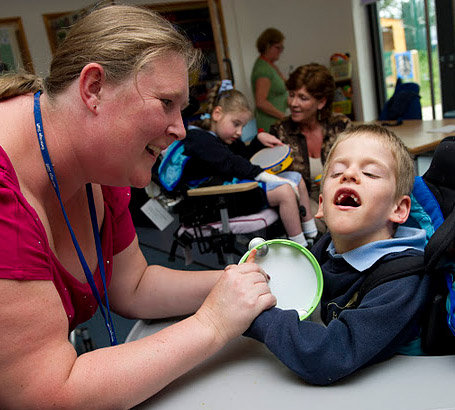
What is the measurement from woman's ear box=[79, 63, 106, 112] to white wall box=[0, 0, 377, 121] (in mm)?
6859

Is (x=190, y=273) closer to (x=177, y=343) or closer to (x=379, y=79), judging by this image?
(x=177, y=343)

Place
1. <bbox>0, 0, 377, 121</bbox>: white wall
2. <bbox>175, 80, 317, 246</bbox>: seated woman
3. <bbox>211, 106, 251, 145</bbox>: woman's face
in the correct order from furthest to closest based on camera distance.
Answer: <bbox>0, 0, 377, 121</bbox>: white wall < <bbox>211, 106, 251, 145</bbox>: woman's face < <bbox>175, 80, 317, 246</bbox>: seated woman

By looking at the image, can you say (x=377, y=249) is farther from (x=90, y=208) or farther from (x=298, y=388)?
(x=90, y=208)

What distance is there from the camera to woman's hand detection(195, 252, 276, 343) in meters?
0.91

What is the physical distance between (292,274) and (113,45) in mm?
595

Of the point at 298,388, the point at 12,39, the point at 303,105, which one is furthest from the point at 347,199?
the point at 12,39

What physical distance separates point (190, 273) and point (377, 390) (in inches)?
22.8

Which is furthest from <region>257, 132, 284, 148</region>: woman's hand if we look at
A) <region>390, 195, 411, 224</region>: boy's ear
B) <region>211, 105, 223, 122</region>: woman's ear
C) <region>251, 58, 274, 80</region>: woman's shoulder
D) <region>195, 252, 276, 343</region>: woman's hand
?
<region>195, 252, 276, 343</region>: woman's hand

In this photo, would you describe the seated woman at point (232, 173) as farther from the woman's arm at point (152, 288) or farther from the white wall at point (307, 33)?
the white wall at point (307, 33)

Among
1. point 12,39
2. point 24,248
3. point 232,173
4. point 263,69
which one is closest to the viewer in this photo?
point 24,248

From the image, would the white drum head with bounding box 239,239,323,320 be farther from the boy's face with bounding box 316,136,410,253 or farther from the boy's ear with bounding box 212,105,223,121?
the boy's ear with bounding box 212,105,223,121

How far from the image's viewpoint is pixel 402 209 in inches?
44.9

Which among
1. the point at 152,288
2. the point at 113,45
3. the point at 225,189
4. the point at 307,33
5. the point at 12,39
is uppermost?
the point at 12,39

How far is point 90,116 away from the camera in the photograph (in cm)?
95
